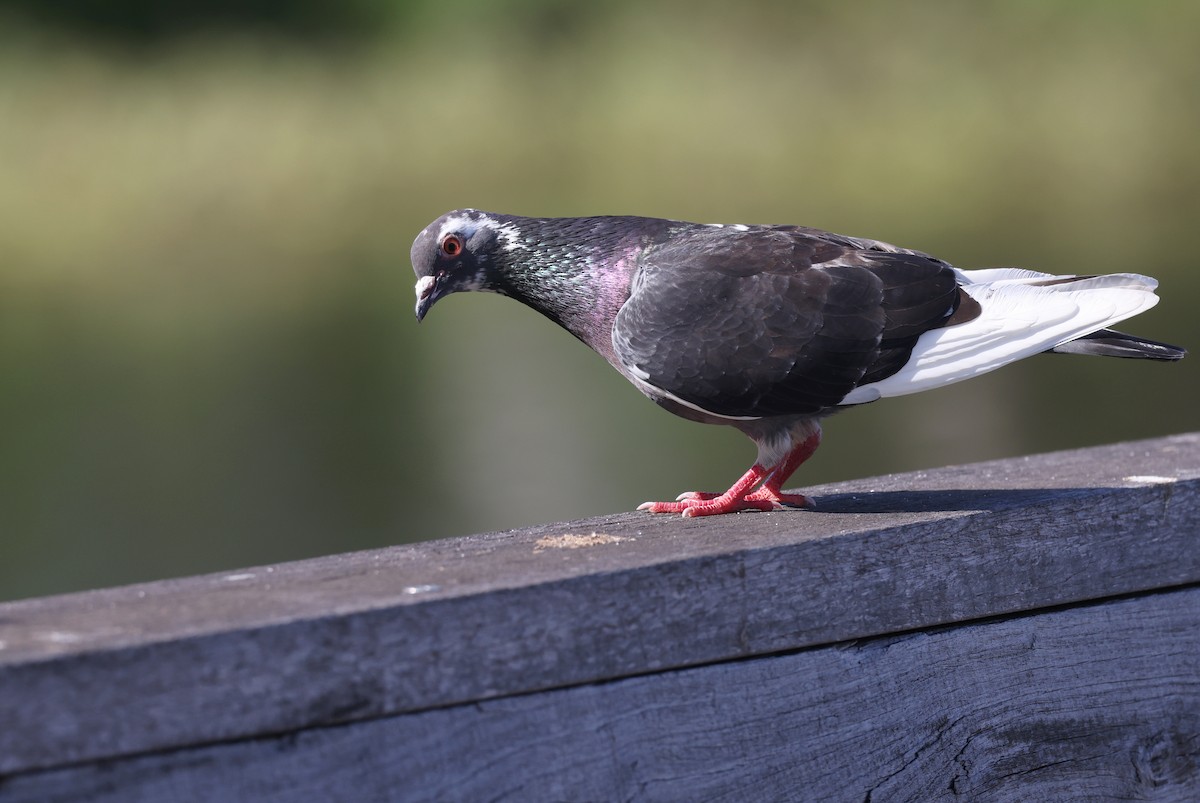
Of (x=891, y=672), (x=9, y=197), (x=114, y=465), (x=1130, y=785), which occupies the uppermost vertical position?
(x=891, y=672)

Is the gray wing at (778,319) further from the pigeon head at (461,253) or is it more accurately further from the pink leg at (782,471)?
the pigeon head at (461,253)

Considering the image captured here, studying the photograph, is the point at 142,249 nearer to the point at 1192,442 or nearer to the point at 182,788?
the point at 1192,442

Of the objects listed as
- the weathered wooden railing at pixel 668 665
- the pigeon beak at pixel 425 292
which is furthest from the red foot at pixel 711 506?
the pigeon beak at pixel 425 292

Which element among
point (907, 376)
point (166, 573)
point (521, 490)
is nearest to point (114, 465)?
point (166, 573)

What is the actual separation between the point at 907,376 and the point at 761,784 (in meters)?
1.53

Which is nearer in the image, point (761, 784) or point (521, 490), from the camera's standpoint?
point (761, 784)

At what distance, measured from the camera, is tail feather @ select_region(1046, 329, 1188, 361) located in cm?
381

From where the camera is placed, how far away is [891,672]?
107 inches

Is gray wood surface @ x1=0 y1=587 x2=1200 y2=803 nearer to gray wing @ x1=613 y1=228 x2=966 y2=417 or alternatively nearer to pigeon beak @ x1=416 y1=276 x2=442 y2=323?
gray wing @ x1=613 y1=228 x2=966 y2=417

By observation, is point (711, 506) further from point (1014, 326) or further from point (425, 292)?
point (425, 292)

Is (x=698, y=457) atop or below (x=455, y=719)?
below

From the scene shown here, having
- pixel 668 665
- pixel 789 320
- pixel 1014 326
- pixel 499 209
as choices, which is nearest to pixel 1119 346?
pixel 1014 326

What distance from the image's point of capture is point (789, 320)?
3.91 metres

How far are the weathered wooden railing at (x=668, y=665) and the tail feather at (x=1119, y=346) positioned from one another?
0.56 metres
